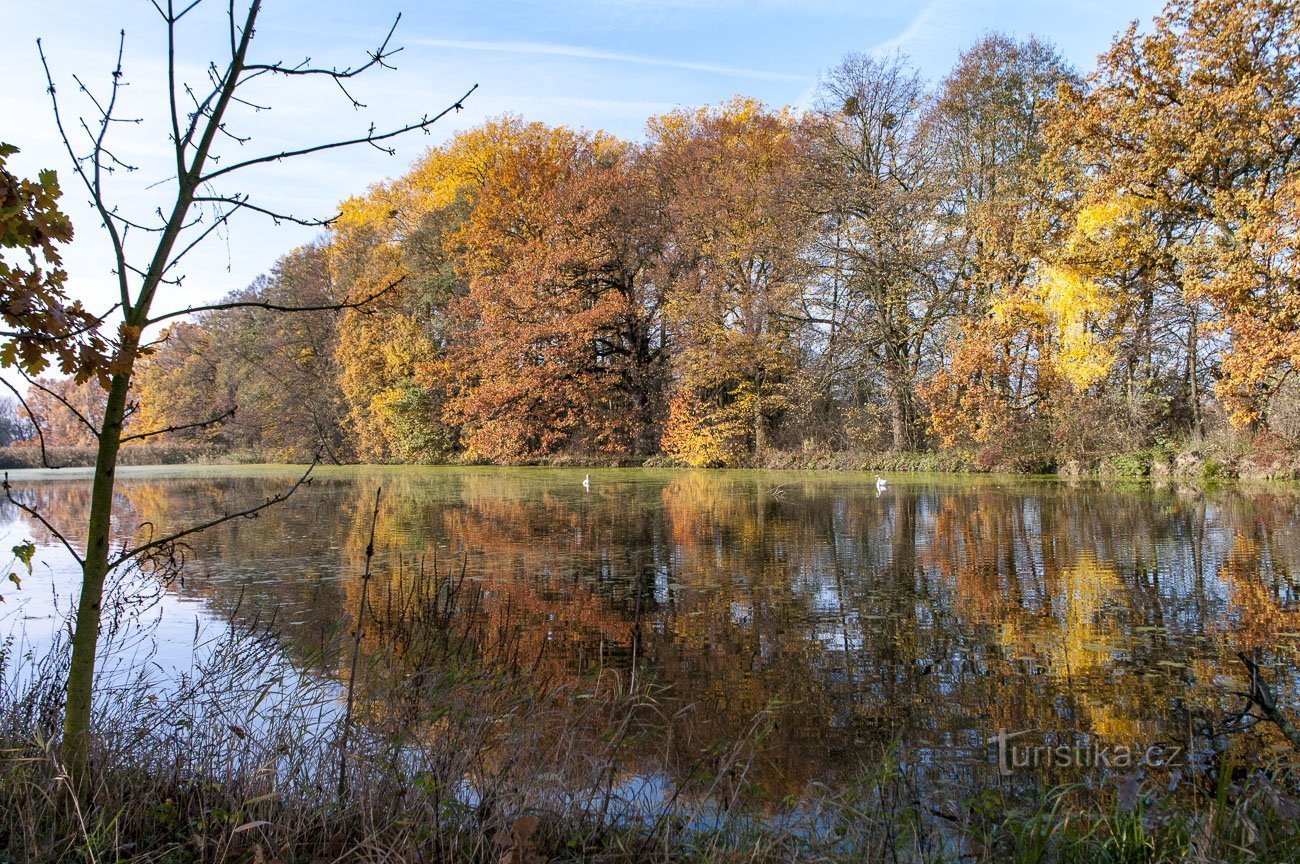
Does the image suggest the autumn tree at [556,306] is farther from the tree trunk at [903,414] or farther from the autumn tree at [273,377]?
the autumn tree at [273,377]

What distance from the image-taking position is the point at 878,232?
25688 mm

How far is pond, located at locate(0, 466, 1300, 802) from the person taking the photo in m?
4.73

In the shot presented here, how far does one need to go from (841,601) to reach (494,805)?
5.26 metres

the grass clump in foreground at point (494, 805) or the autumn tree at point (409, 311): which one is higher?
the autumn tree at point (409, 311)

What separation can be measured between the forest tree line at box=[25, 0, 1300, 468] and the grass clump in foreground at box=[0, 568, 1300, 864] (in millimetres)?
13553

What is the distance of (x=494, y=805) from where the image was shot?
3080mm

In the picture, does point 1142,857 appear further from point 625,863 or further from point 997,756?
point 625,863

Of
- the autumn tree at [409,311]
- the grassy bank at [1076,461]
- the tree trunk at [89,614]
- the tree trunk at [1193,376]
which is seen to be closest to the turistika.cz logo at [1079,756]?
the tree trunk at [89,614]

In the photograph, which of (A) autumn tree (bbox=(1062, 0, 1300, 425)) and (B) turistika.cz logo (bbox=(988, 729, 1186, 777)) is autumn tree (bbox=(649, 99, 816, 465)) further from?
(B) turistika.cz logo (bbox=(988, 729, 1186, 777))

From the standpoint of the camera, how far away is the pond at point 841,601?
15.5 ft

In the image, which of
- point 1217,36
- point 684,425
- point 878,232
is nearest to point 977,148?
point 878,232

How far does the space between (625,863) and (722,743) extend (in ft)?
4.15

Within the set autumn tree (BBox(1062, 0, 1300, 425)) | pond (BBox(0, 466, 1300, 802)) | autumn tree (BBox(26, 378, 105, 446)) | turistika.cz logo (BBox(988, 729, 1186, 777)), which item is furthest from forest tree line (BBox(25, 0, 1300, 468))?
turistika.cz logo (BBox(988, 729, 1186, 777))

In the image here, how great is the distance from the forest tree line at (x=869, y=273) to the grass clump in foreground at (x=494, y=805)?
13553 mm
